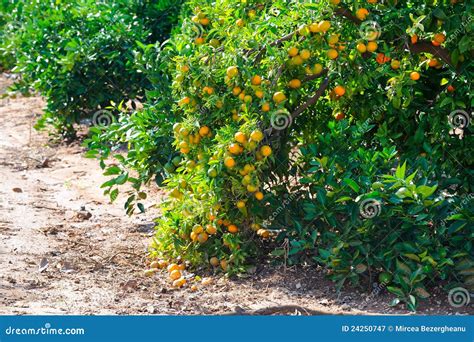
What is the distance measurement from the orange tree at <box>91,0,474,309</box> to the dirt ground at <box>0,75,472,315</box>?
0.15 meters

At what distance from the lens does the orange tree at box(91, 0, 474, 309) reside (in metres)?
4.61

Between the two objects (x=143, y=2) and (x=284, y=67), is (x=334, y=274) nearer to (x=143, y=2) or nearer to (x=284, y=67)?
(x=284, y=67)

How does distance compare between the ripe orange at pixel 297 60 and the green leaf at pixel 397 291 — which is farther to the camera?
the ripe orange at pixel 297 60

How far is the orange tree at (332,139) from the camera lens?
4.61 meters

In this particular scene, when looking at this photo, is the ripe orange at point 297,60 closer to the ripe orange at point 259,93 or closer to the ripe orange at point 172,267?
the ripe orange at point 259,93

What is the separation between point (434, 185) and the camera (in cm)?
457

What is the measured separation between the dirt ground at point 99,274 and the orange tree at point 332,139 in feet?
0.49

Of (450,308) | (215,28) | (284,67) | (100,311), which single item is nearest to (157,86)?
(215,28)

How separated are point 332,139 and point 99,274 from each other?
1590 mm

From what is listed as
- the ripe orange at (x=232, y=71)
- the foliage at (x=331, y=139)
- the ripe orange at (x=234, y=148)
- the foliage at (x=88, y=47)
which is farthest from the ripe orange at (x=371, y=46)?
the foliage at (x=88, y=47)

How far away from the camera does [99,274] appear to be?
207 inches

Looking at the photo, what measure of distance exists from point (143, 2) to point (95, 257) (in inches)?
129

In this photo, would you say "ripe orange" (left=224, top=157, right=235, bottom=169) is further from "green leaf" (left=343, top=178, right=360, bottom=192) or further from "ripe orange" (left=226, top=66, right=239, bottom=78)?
"green leaf" (left=343, top=178, right=360, bottom=192)

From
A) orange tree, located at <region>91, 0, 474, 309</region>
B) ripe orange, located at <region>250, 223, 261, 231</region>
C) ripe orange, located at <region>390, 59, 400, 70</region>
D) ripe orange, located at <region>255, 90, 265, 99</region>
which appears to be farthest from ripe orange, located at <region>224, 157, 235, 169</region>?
ripe orange, located at <region>390, 59, 400, 70</region>
